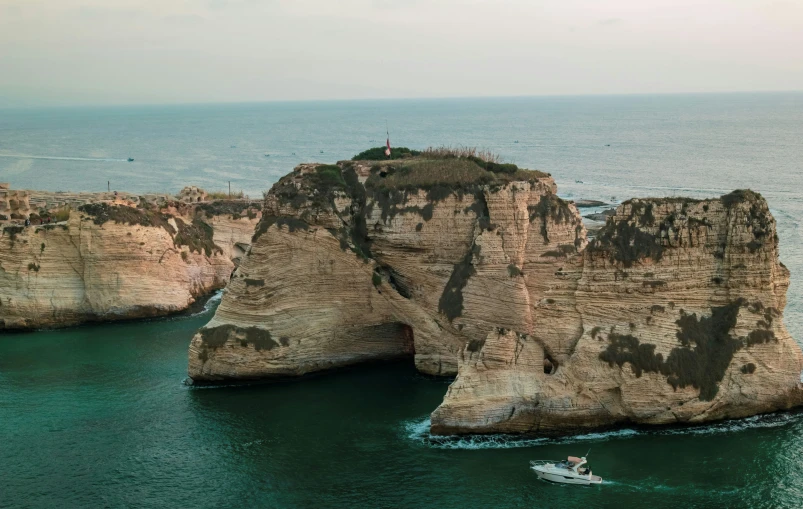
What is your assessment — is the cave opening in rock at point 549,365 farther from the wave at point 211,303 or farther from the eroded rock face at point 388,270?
the wave at point 211,303

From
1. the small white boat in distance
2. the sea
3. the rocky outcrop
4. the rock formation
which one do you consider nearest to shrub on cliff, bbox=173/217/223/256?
the rocky outcrop

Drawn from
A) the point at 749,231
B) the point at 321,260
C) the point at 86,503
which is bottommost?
the point at 86,503

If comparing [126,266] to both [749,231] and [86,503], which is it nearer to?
[86,503]

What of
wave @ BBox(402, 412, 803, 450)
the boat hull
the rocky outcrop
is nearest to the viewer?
the boat hull

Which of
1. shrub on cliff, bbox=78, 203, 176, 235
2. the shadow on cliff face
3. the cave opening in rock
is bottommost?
the cave opening in rock

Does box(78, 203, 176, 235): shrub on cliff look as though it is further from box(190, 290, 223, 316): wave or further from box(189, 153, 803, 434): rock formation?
box(189, 153, 803, 434): rock formation

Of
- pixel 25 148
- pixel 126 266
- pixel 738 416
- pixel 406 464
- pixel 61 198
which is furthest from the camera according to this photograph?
pixel 25 148

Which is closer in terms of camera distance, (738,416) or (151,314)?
(738,416)

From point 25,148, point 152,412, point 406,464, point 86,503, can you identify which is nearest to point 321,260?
point 152,412
